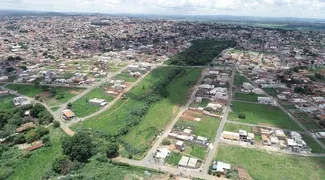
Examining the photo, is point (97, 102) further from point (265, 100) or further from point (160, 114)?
point (265, 100)

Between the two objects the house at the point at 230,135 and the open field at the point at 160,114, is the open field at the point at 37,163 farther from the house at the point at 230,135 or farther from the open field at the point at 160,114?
the house at the point at 230,135

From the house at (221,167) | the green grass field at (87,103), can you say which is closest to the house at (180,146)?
the house at (221,167)

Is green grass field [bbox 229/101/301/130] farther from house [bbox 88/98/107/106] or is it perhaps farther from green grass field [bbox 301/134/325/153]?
house [bbox 88/98/107/106]

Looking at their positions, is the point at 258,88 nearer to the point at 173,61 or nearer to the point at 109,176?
the point at 173,61

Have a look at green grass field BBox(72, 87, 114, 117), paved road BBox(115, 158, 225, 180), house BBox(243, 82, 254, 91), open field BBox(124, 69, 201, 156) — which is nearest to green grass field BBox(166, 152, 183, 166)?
paved road BBox(115, 158, 225, 180)

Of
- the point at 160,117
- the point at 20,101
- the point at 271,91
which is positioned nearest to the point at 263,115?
the point at 271,91

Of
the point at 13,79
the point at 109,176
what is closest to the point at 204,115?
the point at 109,176
